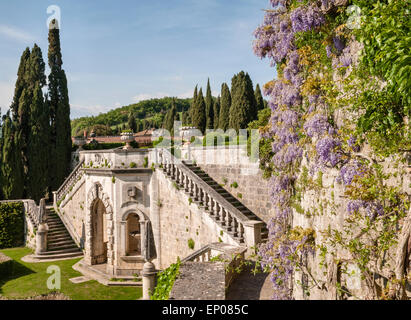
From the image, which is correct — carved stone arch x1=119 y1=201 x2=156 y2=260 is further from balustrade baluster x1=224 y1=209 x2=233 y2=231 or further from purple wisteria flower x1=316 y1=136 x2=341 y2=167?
purple wisteria flower x1=316 y1=136 x2=341 y2=167

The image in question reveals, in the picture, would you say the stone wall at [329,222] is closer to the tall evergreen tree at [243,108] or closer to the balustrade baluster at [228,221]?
the balustrade baluster at [228,221]

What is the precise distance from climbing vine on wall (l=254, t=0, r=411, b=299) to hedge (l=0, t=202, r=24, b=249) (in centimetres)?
2223

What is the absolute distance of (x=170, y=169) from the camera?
14.2 m

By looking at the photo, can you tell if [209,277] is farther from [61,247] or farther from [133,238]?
[61,247]

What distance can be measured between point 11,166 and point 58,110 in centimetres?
700

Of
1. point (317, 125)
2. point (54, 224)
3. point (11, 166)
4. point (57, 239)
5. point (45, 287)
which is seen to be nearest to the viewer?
point (317, 125)

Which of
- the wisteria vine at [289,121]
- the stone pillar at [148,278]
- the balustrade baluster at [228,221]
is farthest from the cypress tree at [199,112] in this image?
the wisteria vine at [289,121]

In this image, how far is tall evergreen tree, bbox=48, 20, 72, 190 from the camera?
29.6m

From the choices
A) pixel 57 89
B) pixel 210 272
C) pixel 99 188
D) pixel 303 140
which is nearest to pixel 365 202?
pixel 303 140

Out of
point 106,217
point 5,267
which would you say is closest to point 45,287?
point 5,267


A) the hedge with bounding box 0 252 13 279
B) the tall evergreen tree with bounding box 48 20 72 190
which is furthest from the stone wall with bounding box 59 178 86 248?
the tall evergreen tree with bounding box 48 20 72 190

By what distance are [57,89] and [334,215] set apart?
101 ft

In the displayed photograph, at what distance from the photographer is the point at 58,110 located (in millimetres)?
29734

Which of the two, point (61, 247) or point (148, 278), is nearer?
point (148, 278)
